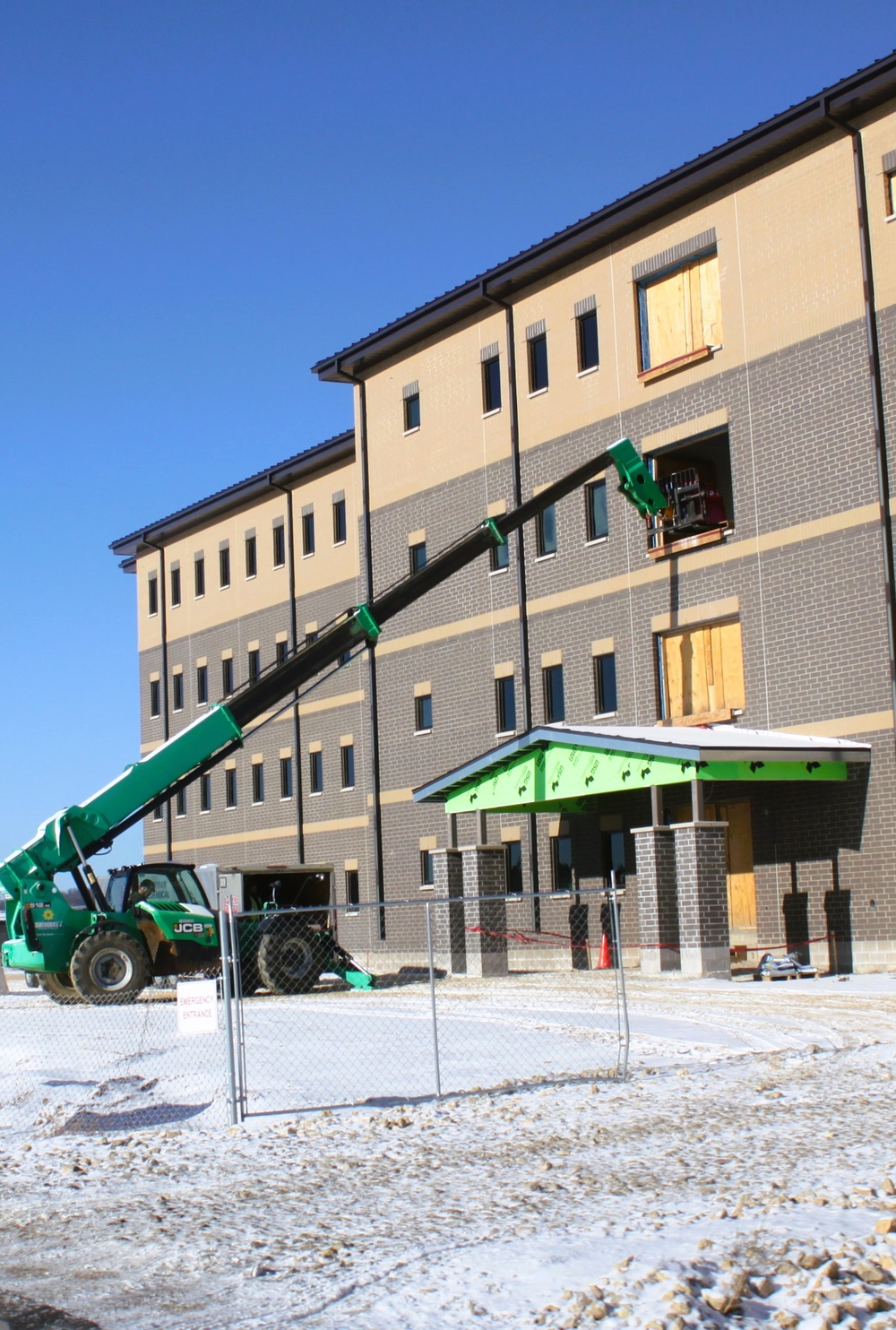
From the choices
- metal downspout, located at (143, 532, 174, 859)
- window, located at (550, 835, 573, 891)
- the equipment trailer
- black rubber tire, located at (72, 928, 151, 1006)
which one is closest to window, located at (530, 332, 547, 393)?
the equipment trailer

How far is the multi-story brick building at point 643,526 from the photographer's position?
2677cm

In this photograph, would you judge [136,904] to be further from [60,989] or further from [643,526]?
[643,526]

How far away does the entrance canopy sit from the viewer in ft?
82.4

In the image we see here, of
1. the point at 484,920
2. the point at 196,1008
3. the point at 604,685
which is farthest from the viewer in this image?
the point at 604,685

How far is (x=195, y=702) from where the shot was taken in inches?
1922

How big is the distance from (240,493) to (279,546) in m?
2.22

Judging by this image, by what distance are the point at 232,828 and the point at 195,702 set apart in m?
4.99

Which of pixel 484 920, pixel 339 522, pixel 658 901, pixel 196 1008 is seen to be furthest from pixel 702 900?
pixel 339 522

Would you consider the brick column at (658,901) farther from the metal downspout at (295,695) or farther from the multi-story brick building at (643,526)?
the metal downspout at (295,695)

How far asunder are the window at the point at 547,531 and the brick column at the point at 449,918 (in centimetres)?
708

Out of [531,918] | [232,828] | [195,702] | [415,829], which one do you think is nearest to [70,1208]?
[531,918]

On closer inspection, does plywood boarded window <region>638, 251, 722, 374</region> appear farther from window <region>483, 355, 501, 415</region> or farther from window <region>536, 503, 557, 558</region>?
window <region>483, 355, 501, 415</region>

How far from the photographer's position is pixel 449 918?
99.7 ft

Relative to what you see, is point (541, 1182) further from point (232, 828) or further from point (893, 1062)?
point (232, 828)
